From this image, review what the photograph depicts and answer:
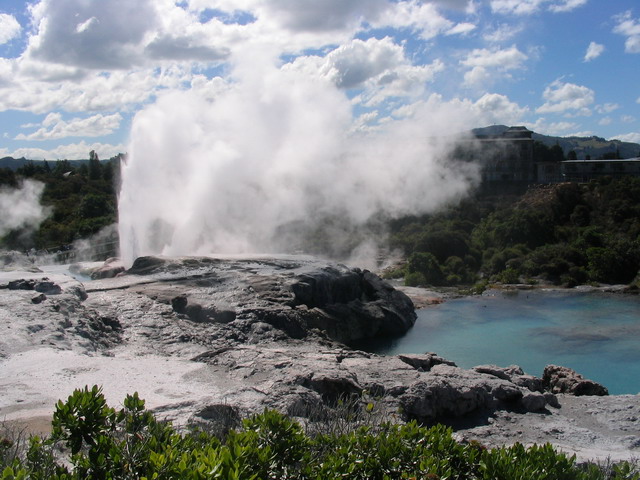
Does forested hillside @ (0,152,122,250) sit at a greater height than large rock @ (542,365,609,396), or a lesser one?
greater

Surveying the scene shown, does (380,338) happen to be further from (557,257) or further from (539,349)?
(557,257)

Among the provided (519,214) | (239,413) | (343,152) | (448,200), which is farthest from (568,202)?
(239,413)

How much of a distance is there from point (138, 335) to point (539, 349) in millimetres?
12600

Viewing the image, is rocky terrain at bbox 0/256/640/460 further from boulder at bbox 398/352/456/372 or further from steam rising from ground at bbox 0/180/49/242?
steam rising from ground at bbox 0/180/49/242

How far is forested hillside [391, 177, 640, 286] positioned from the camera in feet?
113

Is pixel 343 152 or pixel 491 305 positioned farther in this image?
pixel 343 152

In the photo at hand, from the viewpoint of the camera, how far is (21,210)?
4216 centimetres

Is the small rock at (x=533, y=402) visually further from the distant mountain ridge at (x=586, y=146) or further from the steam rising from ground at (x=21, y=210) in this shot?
the distant mountain ridge at (x=586, y=146)

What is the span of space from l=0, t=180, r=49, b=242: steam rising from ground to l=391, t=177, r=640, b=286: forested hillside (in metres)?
23.9

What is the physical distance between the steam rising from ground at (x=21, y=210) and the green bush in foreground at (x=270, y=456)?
3682cm

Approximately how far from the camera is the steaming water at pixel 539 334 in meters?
18.6

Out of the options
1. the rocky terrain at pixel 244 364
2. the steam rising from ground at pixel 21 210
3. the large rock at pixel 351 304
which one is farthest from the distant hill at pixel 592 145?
the rocky terrain at pixel 244 364

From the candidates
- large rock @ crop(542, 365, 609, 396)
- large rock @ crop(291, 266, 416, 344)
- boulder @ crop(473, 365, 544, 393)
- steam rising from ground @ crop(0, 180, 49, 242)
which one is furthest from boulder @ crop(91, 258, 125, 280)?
steam rising from ground @ crop(0, 180, 49, 242)

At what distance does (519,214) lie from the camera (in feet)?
134
